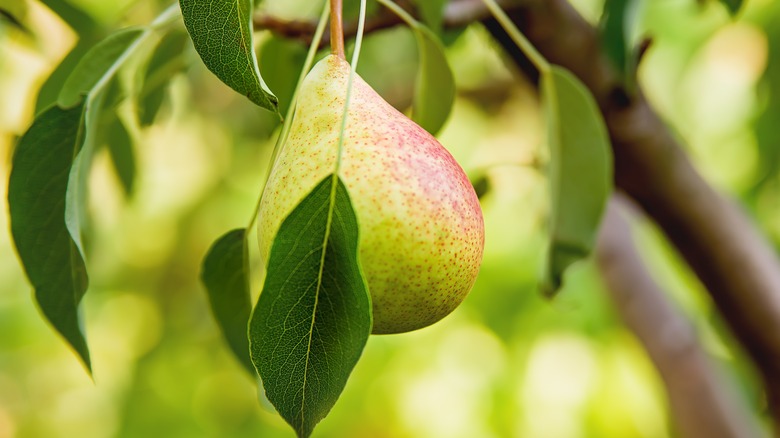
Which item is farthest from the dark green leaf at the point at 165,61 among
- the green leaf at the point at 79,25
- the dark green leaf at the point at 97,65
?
the dark green leaf at the point at 97,65

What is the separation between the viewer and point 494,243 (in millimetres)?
1791

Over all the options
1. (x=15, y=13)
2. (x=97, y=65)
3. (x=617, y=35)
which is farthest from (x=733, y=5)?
(x=15, y=13)

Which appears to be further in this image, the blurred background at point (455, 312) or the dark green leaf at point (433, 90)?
the blurred background at point (455, 312)

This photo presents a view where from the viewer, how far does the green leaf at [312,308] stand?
13.8 inches

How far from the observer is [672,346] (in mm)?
1250

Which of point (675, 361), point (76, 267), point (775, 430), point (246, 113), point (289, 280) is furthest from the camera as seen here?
point (246, 113)

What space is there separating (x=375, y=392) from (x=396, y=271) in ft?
5.12

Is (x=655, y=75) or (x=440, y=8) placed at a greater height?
(x=440, y=8)

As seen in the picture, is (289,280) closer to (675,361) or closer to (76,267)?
(76,267)

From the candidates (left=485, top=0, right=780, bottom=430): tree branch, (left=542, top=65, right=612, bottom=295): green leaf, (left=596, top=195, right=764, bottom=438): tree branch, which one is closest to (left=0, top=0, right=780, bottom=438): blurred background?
(left=596, top=195, right=764, bottom=438): tree branch

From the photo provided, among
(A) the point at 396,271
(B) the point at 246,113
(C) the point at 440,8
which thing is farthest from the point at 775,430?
(B) the point at 246,113

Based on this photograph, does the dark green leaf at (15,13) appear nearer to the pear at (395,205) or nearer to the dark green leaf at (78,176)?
the dark green leaf at (78,176)

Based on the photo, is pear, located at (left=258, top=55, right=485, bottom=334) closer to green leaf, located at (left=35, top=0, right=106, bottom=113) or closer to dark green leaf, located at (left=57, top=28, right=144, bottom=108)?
dark green leaf, located at (left=57, top=28, right=144, bottom=108)

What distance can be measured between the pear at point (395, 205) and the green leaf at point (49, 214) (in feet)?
0.56
